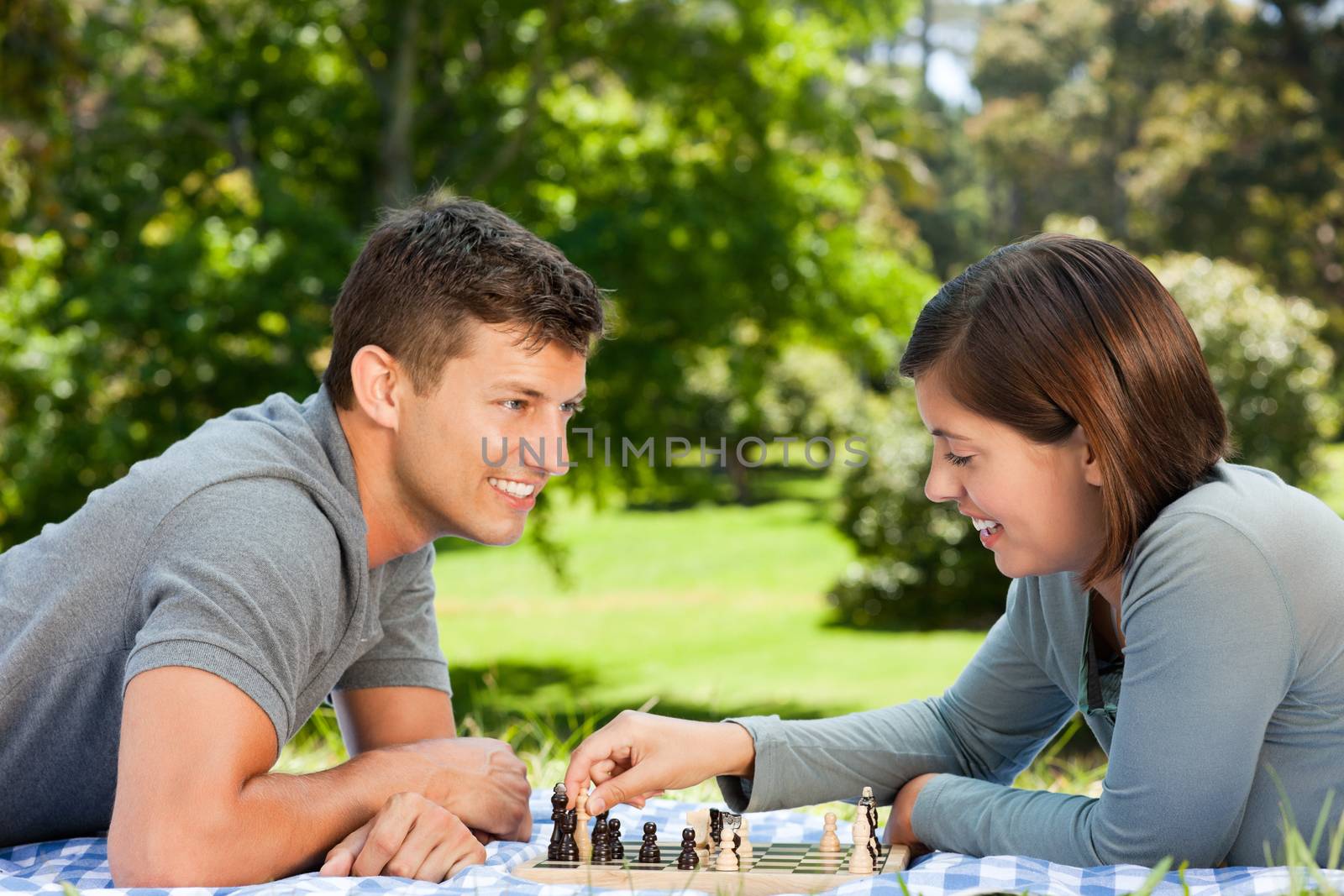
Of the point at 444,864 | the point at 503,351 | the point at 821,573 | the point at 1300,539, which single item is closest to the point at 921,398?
the point at 1300,539

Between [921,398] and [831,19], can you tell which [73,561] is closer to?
[921,398]

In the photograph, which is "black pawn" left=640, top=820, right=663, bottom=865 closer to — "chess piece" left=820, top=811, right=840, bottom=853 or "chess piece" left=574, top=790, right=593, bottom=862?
"chess piece" left=574, top=790, right=593, bottom=862

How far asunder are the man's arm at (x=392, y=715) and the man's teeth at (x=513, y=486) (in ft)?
2.25

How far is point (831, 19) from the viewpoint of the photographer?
12727 millimetres

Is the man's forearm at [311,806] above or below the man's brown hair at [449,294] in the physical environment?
below

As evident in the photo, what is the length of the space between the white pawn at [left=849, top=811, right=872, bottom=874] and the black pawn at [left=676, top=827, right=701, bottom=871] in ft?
1.02

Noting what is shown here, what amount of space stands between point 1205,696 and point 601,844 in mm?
1195

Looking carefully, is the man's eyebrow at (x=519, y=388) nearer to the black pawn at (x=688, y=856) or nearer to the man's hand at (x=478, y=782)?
the man's hand at (x=478, y=782)

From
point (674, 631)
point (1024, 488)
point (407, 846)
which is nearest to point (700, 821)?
point (407, 846)

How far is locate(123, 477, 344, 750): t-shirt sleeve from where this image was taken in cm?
234

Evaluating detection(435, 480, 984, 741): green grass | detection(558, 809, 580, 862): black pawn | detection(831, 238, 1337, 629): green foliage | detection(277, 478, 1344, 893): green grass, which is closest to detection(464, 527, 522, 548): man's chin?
detection(558, 809, 580, 862): black pawn

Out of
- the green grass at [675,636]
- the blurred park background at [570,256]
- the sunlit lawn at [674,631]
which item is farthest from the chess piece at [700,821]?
the blurred park background at [570,256]

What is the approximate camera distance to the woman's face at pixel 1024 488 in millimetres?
2387

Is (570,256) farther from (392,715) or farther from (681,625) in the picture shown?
(681,625)
